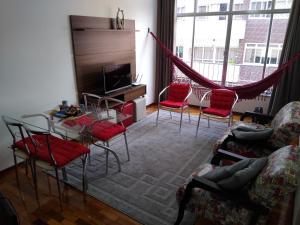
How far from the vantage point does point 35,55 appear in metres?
2.58

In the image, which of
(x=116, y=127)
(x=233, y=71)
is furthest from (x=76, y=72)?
(x=233, y=71)

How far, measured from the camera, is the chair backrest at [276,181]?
129 cm

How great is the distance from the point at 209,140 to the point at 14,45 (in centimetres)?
267

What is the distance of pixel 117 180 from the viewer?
237 centimetres

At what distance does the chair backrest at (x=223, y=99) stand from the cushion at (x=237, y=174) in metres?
2.00

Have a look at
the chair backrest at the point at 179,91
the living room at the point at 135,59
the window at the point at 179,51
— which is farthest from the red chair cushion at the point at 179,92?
the window at the point at 179,51

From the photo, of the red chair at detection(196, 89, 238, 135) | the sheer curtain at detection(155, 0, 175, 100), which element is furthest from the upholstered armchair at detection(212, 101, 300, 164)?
the sheer curtain at detection(155, 0, 175, 100)

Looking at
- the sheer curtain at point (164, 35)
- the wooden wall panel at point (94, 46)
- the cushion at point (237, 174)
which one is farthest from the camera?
the sheer curtain at point (164, 35)

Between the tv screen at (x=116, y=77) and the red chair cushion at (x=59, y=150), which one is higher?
the tv screen at (x=116, y=77)

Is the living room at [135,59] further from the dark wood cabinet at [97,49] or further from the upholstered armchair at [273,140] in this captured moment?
the upholstered armchair at [273,140]

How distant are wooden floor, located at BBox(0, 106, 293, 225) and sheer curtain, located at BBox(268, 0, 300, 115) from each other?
2.15 meters

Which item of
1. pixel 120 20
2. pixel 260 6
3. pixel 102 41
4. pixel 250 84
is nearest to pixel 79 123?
pixel 102 41

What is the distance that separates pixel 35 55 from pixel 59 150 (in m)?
1.22

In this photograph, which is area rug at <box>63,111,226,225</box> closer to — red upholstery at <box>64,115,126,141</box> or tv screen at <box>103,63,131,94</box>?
red upholstery at <box>64,115,126,141</box>
